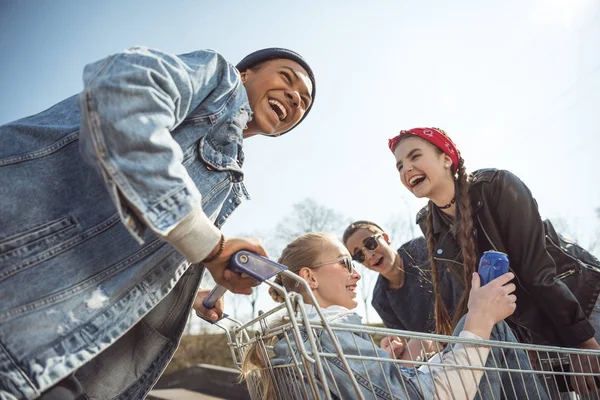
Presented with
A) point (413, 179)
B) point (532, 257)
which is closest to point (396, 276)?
point (413, 179)

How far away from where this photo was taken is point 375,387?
5.87 ft

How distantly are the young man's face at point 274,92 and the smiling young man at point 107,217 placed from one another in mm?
426

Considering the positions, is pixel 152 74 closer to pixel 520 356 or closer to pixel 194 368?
pixel 520 356

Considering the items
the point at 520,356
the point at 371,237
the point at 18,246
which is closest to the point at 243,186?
the point at 18,246

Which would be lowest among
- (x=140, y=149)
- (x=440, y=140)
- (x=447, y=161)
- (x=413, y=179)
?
(x=140, y=149)

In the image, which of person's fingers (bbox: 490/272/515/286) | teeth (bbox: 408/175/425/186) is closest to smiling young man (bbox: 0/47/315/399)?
person's fingers (bbox: 490/272/515/286)

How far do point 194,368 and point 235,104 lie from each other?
28.8 ft

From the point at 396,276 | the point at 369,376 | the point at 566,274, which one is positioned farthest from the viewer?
the point at 396,276

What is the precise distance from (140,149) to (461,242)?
215 cm

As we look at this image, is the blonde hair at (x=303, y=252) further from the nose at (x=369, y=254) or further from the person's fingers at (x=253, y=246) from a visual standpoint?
the nose at (x=369, y=254)

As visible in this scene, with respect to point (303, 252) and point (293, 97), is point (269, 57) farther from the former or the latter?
point (303, 252)

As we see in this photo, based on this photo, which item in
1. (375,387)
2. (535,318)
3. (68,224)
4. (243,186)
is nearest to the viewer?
(68,224)

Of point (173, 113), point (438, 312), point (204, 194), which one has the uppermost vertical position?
Result: point (173, 113)

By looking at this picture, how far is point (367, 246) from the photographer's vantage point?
15.8ft
